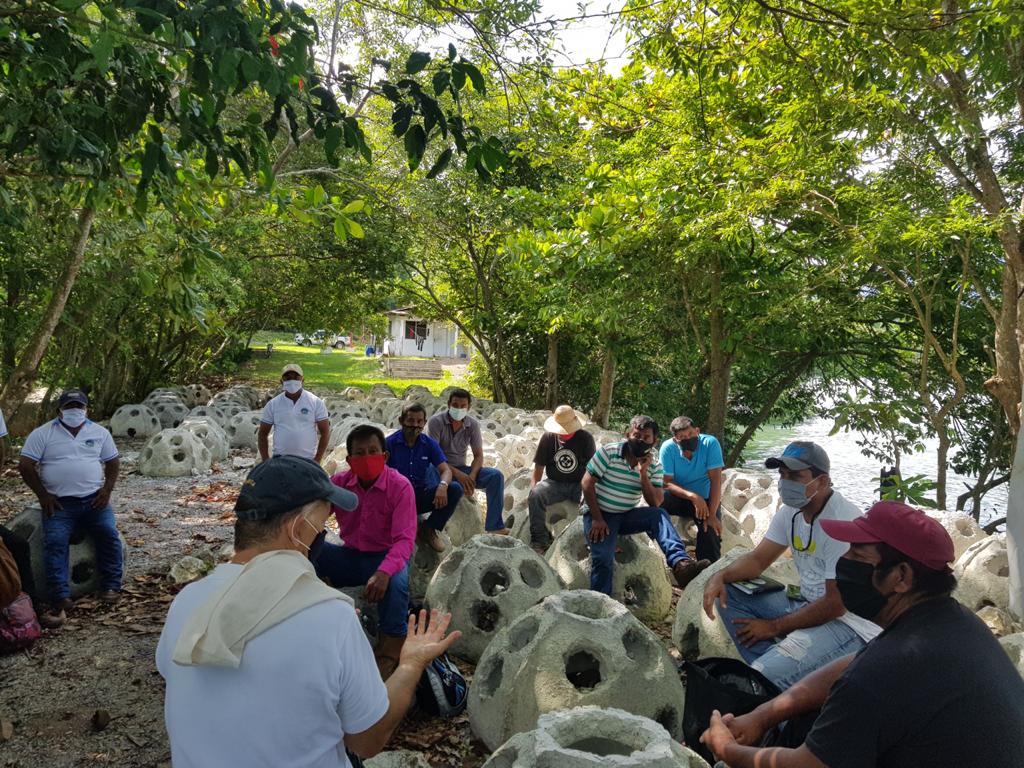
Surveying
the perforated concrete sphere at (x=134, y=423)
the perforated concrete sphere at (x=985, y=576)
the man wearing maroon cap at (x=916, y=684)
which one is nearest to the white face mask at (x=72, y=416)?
the man wearing maroon cap at (x=916, y=684)

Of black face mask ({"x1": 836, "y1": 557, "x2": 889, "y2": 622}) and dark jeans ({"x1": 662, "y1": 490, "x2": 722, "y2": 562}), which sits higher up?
black face mask ({"x1": 836, "y1": 557, "x2": 889, "y2": 622})

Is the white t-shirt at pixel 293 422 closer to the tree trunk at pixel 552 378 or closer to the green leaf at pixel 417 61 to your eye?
the green leaf at pixel 417 61

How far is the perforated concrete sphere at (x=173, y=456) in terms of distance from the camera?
11578mm

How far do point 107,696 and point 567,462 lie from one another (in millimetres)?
4220

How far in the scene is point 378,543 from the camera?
16.6ft

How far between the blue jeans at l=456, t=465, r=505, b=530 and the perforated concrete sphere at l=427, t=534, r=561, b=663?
2188 millimetres

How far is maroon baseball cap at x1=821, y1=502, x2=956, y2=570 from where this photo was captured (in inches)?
93.7

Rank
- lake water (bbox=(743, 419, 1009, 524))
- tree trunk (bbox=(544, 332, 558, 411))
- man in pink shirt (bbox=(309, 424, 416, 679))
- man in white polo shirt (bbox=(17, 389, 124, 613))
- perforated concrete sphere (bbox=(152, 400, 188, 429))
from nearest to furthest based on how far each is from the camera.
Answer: man in pink shirt (bbox=(309, 424, 416, 679)), man in white polo shirt (bbox=(17, 389, 124, 613)), lake water (bbox=(743, 419, 1009, 524)), perforated concrete sphere (bbox=(152, 400, 188, 429)), tree trunk (bbox=(544, 332, 558, 411))

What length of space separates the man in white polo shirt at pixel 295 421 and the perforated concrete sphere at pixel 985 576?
594cm

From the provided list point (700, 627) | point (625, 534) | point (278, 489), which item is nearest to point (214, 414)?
point (625, 534)

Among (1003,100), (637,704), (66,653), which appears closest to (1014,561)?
(637,704)

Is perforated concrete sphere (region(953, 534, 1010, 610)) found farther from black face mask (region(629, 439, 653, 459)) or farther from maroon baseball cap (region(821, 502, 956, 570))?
maroon baseball cap (region(821, 502, 956, 570))

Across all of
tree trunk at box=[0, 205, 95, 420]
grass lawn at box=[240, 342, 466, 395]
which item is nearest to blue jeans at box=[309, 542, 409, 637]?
tree trunk at box=[0, 205, 95, 420]

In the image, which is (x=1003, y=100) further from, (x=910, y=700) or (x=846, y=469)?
(x=846, y=469)
